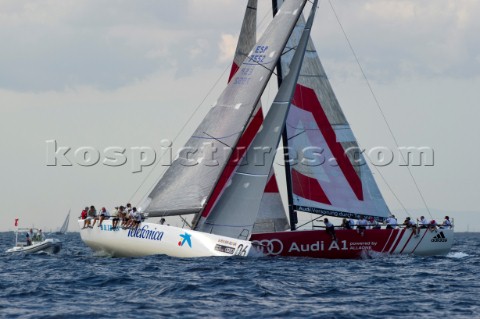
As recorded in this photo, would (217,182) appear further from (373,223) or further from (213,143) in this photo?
(373,223)

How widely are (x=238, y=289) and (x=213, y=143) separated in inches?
372

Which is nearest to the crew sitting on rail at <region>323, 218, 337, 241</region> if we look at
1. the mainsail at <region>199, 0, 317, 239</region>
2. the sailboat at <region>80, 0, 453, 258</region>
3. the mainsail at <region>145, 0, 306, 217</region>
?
the sailboat at <region>80, 0, 453, 258</region>

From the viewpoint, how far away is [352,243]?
32688mm

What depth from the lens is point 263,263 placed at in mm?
28234

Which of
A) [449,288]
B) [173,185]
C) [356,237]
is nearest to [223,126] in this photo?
[173,185]

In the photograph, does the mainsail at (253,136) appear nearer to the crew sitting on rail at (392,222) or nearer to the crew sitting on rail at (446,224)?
the crew sitting on rail at (392,222)

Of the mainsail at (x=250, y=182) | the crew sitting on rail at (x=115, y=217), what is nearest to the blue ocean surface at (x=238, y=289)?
the crew sitting on rail at (x=115, y=217)

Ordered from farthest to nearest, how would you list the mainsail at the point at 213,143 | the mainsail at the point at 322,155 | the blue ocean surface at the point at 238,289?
1. the mainsail at the point at 322,155
2. the mainsail at the point at 213,143
3. the blue ocean surface at the point at 238,289

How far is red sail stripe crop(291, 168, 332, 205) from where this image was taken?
3394 centimetres

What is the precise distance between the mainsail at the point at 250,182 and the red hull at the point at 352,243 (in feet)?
3.48

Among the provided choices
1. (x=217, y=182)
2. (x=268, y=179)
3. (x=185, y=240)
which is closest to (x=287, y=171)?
(x=268, y=179)

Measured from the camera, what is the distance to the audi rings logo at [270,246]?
101 feet

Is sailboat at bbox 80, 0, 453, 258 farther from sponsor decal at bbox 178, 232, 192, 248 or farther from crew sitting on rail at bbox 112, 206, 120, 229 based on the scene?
crew sitting on rail at bbox 112, 206, 120, 229

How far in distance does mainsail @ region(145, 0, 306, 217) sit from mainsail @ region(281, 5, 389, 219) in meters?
2.77
